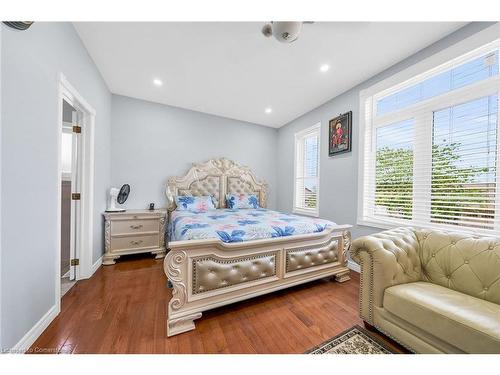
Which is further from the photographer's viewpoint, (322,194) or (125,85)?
(322,194)

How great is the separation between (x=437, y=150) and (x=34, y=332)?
3.85 meters

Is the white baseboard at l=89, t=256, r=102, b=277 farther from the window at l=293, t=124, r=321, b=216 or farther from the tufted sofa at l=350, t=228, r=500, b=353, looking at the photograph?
the window at l=293, t=124, r=321, b=216

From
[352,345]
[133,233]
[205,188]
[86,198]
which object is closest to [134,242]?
[133,233]

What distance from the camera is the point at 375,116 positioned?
8.56 ft

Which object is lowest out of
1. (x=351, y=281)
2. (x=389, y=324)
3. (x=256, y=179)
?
(x=351, y=281)

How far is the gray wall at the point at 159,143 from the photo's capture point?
3287 millimetres

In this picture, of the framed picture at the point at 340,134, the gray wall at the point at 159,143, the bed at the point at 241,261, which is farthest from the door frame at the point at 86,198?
the framed picture at the point at 340,134

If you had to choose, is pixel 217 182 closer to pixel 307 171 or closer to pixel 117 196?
pixel 117 196

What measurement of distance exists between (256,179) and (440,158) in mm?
2993

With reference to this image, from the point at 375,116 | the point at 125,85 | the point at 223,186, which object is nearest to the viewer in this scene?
the point at 375,116

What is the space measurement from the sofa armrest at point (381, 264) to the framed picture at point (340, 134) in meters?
1.66

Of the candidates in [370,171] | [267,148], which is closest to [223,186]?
[267,148]

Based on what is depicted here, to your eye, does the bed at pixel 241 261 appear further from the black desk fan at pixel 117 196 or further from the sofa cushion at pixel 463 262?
the black desk fan at pixel 117 196
